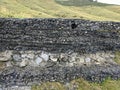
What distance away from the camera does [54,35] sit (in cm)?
1541

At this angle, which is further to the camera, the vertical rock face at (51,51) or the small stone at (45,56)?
the small stone at (45,56)

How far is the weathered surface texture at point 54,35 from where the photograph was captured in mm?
15125

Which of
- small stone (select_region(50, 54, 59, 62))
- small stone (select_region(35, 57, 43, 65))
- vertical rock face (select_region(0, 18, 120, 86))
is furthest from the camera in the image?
small stone (select_region(50, 54, 59, 62))

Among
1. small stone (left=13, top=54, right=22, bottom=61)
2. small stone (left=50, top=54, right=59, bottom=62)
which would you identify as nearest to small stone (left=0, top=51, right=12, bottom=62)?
small stone (left=13, top=54, right=22, bottom=61)

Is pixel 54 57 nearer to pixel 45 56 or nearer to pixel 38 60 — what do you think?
pixel 45 56

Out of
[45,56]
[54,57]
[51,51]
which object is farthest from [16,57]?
[54,57]

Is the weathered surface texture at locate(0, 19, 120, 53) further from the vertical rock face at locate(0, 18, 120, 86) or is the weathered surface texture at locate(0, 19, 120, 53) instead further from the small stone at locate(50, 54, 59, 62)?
the small stone at locate(50, 54, 59, 62)

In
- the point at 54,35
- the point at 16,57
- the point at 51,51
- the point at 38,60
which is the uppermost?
the point at 54,35

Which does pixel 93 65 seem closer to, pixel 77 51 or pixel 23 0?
pixel 77 51

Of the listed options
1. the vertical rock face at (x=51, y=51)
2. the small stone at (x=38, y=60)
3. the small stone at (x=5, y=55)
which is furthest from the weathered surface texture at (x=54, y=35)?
the small stone at (x=38, y=60)

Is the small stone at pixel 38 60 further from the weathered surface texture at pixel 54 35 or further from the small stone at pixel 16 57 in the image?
the small stone at pixel 16 57

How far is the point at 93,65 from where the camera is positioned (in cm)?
1595

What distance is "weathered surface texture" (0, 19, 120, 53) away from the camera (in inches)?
595

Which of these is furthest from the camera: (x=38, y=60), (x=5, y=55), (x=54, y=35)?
(x=54, y=35)
